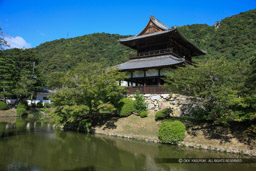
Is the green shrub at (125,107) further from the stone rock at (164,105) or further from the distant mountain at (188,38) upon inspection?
the distant mountain at (188,38)

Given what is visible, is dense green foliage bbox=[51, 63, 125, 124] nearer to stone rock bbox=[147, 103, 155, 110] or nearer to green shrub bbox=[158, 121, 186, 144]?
stone rock bbox=[147, 103, 155, 110]

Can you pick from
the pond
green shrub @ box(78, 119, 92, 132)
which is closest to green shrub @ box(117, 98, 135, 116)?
green shrub @ box(78, 119, 92, 132)

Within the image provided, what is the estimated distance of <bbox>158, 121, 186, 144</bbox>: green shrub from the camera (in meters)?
14.5

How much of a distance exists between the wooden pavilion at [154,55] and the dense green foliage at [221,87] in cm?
473

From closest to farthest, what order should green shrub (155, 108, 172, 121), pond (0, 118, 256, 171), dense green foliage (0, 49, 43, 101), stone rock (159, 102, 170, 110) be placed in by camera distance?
pond (0, 118, 256, 171), green shrub (155, 108, 172, 121), stone rock (159, 102, 170, 110), dense green foliage (0, 49, 43, 101)

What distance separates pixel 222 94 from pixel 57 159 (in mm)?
11648

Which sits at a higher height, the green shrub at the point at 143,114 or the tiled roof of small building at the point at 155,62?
the tiled roof of small building at the point at 155,62

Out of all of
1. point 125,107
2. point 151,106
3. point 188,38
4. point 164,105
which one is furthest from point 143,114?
point 188,38

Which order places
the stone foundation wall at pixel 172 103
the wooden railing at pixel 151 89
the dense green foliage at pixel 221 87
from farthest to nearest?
the wooden railing at pixel 151 89
the stone foundation wall at pixel 172 103
the dense green foliage at pixel 221 87

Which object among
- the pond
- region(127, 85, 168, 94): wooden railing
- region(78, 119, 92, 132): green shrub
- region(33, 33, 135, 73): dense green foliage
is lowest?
the pond

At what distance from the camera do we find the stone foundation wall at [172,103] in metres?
19.1

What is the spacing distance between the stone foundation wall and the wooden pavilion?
70cm

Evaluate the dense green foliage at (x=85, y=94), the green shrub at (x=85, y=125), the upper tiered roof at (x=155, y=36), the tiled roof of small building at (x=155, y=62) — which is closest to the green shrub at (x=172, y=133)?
the dense green foliage at (x=85, y=94)

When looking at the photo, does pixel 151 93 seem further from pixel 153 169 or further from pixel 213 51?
pixel 213 51
